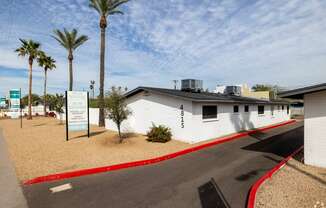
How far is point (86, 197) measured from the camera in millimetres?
5289

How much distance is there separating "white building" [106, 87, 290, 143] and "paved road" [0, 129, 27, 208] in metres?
8.86

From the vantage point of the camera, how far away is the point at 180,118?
42.2 ft

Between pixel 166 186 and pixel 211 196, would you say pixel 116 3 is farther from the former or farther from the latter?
pixel 211 196

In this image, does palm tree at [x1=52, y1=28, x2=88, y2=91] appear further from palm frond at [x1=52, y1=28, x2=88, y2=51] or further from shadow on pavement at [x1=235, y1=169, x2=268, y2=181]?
shadow on pavement at [x1=235, y1=169, x2=268, y2=181]

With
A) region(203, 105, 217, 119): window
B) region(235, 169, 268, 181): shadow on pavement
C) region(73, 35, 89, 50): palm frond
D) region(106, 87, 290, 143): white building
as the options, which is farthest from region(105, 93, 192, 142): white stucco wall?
region(73, 35, 89, 50): palm frond

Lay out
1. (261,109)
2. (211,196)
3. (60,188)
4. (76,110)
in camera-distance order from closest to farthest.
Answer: (211,196)
(60,188)
(76,110)
(261,109)

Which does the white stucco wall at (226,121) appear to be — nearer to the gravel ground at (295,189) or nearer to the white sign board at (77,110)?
the gravel ground at (295,189)

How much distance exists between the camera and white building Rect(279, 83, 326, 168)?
7402 mm

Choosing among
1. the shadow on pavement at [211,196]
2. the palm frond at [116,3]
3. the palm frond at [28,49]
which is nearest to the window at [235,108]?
the shadow on pavement at [211,196]

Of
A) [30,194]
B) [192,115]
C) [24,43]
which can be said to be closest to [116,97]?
[192,115]

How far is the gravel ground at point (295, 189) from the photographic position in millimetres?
4633

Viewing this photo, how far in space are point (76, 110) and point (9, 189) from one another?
27.5ft

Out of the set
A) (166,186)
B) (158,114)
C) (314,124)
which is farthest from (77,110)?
(314,124)

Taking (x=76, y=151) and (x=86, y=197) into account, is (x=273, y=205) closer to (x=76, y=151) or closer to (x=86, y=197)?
(x=86, y=197)
